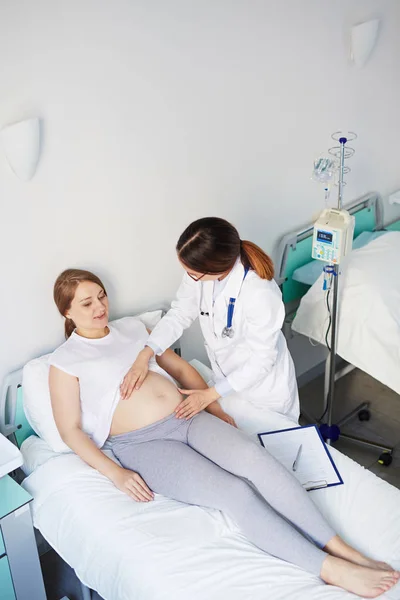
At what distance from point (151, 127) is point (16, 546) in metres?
1.47

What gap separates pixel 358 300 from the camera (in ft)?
9.18

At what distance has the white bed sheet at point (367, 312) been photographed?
267 cm

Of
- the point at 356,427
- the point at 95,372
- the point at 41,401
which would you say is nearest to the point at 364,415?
the point at 356,427

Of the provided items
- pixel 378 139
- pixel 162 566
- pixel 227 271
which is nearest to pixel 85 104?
pixel 227 271

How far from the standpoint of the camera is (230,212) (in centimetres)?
280

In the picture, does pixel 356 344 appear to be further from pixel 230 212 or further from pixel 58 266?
pixel 58 266

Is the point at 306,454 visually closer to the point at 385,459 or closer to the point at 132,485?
the point at 132,485

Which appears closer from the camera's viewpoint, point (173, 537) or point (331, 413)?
point (173, 537)

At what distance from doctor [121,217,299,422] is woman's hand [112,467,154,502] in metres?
0.26

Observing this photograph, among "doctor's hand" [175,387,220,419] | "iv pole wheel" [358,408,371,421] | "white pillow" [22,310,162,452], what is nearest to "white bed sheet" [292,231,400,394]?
"iv pole wheel" [358,408,371,421]

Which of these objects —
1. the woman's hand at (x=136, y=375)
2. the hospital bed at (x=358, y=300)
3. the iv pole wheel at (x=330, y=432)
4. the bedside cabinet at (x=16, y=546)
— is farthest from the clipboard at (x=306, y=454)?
the bedside cabinet at (x=16, y=546)

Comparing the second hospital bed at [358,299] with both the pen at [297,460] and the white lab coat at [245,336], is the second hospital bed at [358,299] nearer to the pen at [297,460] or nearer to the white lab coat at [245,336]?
the white lab coat at [245,336]

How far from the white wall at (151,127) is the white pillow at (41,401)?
0.09 m

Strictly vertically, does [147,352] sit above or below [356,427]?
above
